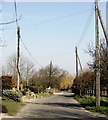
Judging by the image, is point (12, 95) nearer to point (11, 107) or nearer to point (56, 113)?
point (11, 107)

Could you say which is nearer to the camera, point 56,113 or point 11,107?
point 56,113

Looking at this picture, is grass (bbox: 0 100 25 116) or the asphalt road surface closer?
the asphalt road surface

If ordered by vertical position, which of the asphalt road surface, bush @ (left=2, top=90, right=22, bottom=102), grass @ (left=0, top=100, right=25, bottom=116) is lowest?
the asphalt road surface

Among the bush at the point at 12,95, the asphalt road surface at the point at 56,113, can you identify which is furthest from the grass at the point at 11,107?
the bush at the point at 12,95

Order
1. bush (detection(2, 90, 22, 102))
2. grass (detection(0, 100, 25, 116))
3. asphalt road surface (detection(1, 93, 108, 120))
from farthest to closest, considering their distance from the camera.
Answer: bush (detection(2, 90, 22, 102)) < grass (detection(0, 100, 25, 116)) < asphalt road surface (detection(1, 93, 108, 120))

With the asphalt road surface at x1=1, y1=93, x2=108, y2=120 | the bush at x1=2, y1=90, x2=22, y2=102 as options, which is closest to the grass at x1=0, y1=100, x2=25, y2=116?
the asphalt road surface at x1=1, y1=93, x2=108, y2=120

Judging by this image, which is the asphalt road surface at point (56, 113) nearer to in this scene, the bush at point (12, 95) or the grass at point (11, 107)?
the grass at point (11, 107)

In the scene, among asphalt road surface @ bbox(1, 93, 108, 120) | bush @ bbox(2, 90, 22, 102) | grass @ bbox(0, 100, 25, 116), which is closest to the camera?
asphalt road surface @ bbox(1, 93, 108, 120)

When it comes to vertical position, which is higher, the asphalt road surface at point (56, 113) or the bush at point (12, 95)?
the bush at point (12, 95)

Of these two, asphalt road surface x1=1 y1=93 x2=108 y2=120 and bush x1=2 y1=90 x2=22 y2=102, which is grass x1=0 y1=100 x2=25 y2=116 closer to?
asphalt road surface x1=1 y1=93 x2=108 y2=120

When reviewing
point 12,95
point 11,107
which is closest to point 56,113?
point 11,107

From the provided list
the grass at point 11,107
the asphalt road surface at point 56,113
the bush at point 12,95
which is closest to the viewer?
the asphalt road surface at point 56,113

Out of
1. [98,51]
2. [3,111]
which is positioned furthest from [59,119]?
[98,51]

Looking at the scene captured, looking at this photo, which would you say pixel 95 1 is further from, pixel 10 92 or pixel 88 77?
pixel 88 77
